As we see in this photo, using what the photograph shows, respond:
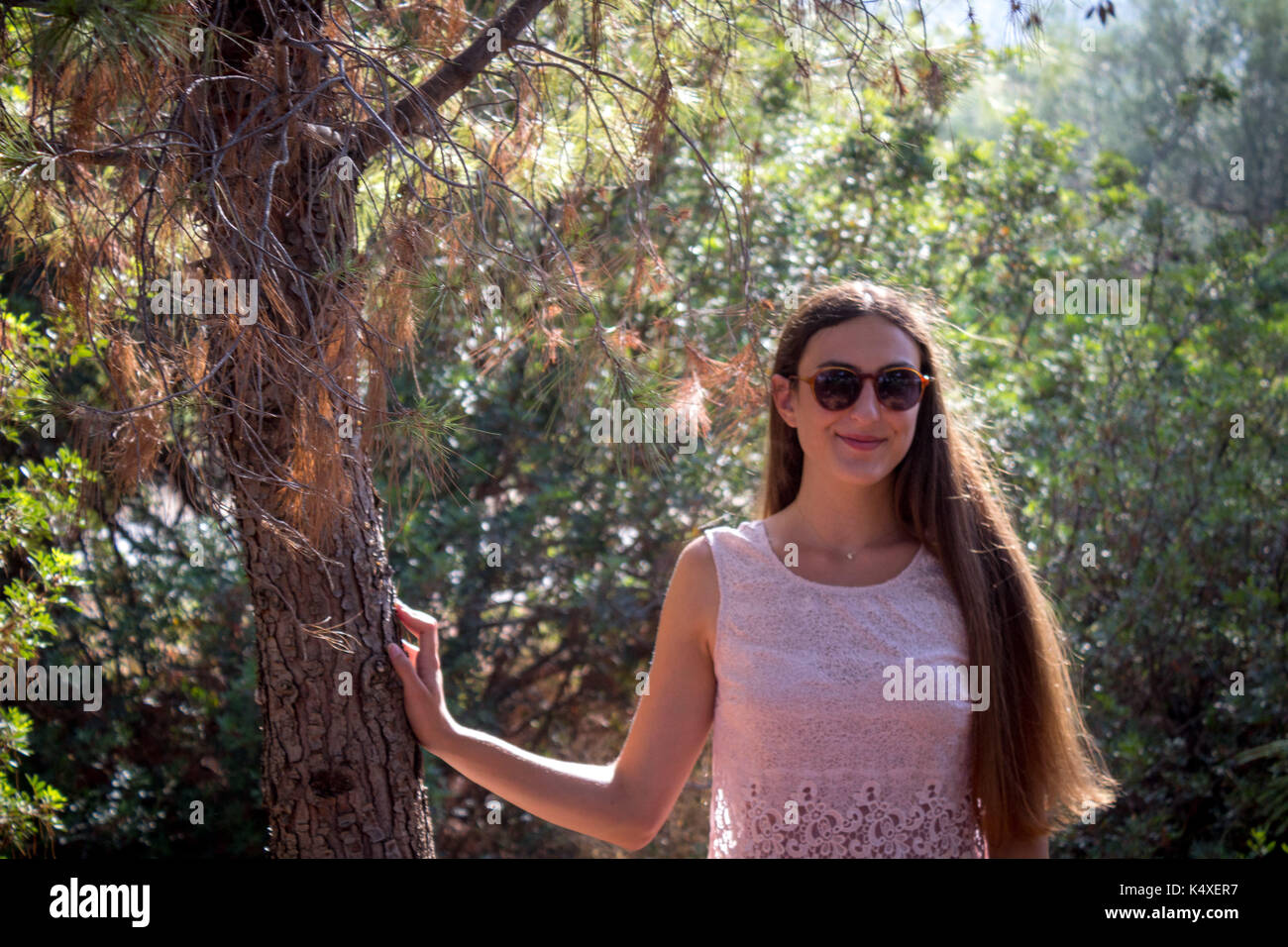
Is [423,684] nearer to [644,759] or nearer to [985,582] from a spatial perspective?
[644,759]

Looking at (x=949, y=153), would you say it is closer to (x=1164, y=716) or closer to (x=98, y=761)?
(x=1164, y=716)

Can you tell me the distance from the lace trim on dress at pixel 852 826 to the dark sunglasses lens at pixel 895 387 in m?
0.62

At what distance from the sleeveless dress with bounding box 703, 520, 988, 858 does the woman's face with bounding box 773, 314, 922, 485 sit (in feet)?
0.72

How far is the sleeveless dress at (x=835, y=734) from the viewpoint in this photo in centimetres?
178

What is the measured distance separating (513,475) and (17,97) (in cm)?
254

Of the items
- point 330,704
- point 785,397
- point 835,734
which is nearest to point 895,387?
point 785,397

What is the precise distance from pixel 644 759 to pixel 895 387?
0.75m

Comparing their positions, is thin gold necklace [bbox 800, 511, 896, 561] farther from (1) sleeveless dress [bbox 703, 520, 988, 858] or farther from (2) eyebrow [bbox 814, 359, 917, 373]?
(2) eyebrow [bbox 814, 359, 917, 373]

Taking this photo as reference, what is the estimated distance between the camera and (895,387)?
1.93m
